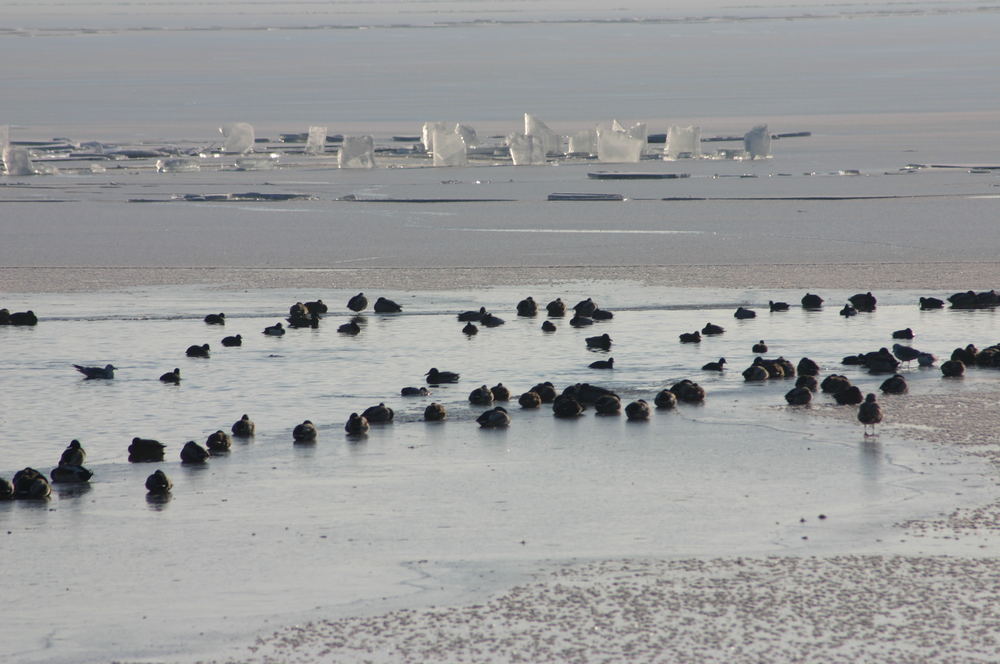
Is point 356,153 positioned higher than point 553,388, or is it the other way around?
point 356,153

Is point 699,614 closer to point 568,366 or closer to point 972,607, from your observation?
point 972,607

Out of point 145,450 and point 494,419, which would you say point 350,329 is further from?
point 145,450

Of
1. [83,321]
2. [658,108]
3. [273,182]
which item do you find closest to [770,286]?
[83,321]

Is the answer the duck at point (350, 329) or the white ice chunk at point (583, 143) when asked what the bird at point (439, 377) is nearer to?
the duck at point (350, 329)

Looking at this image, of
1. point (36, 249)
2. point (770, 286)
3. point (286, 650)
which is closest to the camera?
point (286, 650)

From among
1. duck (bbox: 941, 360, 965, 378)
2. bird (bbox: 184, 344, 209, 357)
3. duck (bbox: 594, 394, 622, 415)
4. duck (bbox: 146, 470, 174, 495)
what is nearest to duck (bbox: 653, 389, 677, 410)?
duck (bbox: 594, 394, 622, 415)

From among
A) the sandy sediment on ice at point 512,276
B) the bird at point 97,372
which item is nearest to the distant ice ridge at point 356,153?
the sandy sediment on ice at point 512,276

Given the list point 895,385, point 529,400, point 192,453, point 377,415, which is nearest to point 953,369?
point 895,385
